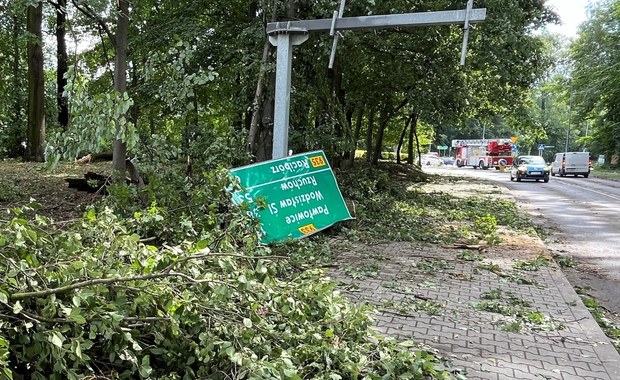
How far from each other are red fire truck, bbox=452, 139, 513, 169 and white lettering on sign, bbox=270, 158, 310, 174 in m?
51.3

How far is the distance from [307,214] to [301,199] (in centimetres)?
27

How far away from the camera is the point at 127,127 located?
471 cm

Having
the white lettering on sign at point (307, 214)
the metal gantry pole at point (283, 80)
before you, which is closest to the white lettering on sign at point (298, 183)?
the white lettering on sign at point (307, 214)

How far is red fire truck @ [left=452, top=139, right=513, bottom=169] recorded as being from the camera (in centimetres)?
5603

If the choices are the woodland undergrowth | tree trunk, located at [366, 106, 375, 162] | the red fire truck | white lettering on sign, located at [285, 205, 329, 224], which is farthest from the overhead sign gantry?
the red fire truck

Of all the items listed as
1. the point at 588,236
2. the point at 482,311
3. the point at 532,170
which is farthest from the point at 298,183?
the point at 532,170

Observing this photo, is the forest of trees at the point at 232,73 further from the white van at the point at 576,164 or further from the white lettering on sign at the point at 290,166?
the white van at the point at 576,164

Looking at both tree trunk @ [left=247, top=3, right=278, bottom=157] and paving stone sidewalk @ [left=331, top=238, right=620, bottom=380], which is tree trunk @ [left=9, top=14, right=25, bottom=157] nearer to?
tree trunk @ [left=247, top=3, right=278, bottom=157]

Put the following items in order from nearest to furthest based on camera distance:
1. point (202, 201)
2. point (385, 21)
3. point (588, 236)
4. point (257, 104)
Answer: point (202, 201) < point (385, 21) < point (257, 104) < point (588, 236)

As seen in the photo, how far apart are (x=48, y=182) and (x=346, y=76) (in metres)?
9.79

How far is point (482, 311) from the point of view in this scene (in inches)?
203

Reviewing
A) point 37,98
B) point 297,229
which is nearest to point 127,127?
point 297,229

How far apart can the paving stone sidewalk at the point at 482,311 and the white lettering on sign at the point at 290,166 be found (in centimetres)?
162

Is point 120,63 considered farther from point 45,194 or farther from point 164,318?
point 164,318
